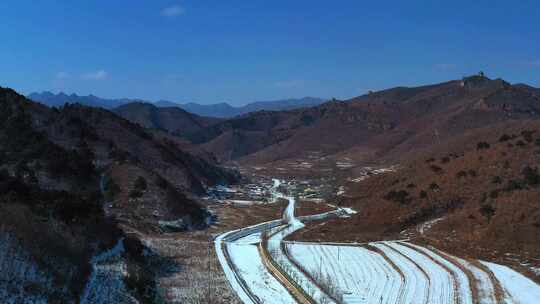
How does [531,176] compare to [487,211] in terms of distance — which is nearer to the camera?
[487,211]

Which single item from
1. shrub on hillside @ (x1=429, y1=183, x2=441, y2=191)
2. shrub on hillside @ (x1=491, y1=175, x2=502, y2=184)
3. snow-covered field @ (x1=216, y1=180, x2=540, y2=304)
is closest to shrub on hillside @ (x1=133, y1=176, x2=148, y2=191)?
snow-covered field @ (x1=216, y1=180, x2=540, y2=304)

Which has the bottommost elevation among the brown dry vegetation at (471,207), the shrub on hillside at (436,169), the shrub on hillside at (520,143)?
the brown dry vegetation at (471,207)

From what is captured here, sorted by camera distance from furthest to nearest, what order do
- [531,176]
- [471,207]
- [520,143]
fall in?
[520,143] < [531,176] < [471,207]

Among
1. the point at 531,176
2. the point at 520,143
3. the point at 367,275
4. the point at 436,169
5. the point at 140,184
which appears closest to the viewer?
the point at 367,275

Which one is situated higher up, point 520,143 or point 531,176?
point 520,143

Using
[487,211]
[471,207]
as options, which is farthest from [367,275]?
[471,207]

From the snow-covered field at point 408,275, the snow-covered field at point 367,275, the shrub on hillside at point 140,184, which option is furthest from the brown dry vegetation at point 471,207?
the shrub on hillside at point 140,184

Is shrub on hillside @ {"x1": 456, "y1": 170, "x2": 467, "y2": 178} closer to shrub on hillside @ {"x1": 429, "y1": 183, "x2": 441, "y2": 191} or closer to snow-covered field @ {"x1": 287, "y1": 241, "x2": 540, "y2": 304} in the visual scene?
shrub on hillside @ {"x1": 429, "y1": 183, "x2": 441, "y2": 191}

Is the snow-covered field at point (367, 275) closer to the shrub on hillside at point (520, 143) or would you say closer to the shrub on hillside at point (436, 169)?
the shrub on hillside at point (436, 169)

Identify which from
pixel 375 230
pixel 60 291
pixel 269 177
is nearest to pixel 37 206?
pixel 60 291

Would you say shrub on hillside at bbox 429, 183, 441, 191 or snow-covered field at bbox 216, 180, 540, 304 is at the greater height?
shrub on hillside at bbox 429, 183, 441, 191

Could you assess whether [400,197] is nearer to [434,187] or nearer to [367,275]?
[434,187]

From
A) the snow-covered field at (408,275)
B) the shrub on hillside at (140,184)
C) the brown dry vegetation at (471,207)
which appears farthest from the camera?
the shrub on hillside at (140,184)
